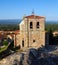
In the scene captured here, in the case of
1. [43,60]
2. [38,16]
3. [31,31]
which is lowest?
[43,60]

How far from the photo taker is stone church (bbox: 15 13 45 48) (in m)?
32.5

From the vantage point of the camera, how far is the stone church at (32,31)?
107 ft

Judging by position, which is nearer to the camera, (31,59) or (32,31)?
(31,59)

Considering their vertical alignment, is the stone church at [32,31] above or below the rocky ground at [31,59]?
above

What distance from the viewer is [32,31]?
32.8m

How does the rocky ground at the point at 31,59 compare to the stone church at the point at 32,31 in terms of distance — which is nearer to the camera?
the rocky ground at the point at 31,59

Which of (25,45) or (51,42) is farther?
(51,42)

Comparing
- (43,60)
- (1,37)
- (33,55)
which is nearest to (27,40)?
(33,55)

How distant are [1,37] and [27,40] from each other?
1225 cm

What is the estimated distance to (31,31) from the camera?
3281 centimetres

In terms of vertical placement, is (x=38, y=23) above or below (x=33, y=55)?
above

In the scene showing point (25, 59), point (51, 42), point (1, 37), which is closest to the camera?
point (25, 59)

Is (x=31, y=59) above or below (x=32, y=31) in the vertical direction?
below

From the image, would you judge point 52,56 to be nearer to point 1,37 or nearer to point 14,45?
point 14,45
